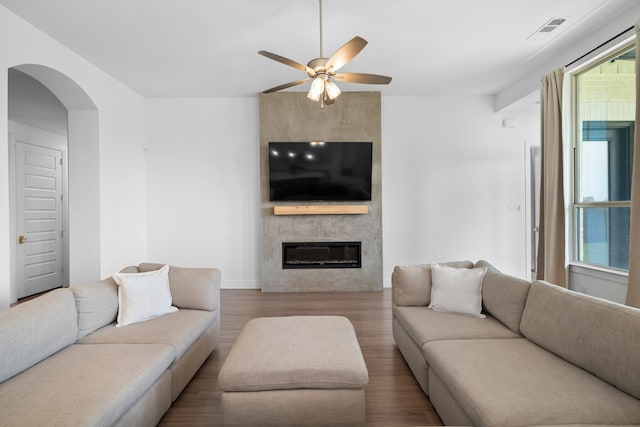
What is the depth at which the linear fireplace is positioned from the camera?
4.95m

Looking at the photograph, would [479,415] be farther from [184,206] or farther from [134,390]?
[184,206]

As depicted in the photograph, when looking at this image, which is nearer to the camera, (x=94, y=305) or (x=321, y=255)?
(x=94, y=305)

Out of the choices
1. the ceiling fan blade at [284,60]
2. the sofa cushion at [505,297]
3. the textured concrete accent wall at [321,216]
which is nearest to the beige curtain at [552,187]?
the sofa cushion at [505,297]

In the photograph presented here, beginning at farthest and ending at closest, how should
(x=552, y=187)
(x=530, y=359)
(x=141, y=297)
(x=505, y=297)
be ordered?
(x=552, y=187), (x=141, y=297), (x=505, y=297), (x=530, y=359)

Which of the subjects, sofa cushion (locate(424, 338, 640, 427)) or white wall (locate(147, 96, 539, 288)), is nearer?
sofa cushion (locate(424, 338, 640, 427))

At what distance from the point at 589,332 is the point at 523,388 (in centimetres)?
49

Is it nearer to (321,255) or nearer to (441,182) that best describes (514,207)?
(441,182)

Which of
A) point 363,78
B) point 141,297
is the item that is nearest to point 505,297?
point 363,78

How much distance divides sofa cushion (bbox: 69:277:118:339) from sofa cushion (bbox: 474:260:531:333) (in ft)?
9.25

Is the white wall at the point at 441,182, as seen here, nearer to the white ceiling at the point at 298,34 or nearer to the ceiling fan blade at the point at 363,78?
the white ceiling at the point at 298,34

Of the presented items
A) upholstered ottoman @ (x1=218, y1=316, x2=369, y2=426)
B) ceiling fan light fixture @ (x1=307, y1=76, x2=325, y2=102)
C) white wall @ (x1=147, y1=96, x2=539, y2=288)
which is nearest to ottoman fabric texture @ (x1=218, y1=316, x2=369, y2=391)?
upholstered ottoman @ (x1=218, y1=316, x2=369, y2=426)

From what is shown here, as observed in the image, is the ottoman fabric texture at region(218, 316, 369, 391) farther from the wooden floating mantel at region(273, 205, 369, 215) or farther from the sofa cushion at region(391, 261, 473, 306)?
the wooden floating mantel at region(273, 205, 369, 215)

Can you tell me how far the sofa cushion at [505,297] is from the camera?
7.16 feet

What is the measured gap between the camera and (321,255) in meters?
5.01
